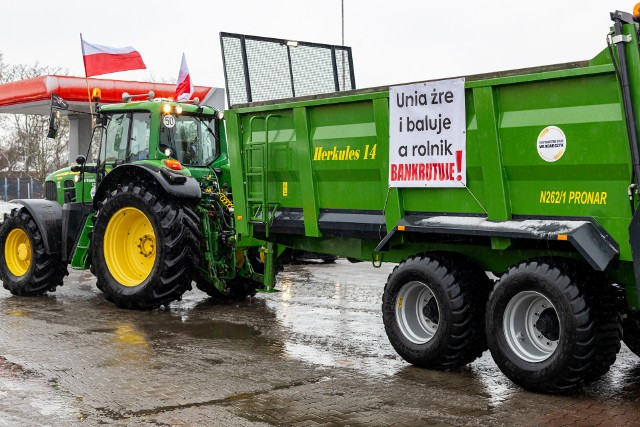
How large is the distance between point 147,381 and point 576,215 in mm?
3416

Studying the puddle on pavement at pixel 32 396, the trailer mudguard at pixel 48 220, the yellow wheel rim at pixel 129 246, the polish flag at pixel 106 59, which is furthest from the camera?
the polish flag at pixel 106 59

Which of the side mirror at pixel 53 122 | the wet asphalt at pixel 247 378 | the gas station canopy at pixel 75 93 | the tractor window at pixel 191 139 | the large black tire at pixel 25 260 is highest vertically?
the gas station canopy at pixel 75 93

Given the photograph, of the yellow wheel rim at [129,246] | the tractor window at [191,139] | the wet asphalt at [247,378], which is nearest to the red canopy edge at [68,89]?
the tractor window at [191,139]

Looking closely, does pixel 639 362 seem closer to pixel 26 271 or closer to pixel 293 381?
pixel 293 381

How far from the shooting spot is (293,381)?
6.72 metres

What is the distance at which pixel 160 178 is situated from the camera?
10164 mm

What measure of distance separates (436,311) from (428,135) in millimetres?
1465

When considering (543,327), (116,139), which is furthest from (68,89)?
(543,327)

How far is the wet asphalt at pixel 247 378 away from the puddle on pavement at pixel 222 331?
0.01m

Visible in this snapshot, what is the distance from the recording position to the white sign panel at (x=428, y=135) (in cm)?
710

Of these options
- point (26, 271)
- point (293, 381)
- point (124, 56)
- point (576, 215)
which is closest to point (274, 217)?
point (293, 381)

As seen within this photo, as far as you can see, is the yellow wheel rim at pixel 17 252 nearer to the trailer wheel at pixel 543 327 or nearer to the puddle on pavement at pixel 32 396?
the puddle on pavement at pixel 32 396

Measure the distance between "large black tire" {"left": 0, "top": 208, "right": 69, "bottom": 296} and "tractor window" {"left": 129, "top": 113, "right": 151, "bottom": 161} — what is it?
6.06 feet

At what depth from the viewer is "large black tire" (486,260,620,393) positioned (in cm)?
611
